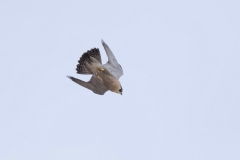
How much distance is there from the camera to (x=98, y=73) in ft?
52.3

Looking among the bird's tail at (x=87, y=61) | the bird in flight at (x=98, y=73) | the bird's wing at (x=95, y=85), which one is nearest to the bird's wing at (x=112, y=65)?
the bird in flight at (x=98, y=73)

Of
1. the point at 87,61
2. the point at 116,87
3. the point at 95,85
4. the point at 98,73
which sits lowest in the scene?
the point at 116,87

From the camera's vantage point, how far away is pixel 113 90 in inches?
621

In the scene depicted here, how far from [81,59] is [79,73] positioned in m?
0.45

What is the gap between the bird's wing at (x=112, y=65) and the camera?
16422 millimetres

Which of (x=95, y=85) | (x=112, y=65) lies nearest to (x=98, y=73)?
(x=95, y=85)

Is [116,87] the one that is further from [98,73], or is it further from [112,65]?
[112,65]

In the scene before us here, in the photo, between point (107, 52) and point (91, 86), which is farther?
point (107, 52)

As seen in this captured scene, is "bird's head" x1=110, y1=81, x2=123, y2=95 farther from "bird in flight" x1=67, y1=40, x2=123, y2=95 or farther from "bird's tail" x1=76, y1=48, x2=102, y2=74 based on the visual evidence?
"bird's tail" x1=76, y1=48, x2=102, y2=74

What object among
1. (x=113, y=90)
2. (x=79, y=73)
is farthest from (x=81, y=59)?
(x=113, y=90)

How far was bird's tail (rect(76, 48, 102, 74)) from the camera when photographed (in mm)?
16188

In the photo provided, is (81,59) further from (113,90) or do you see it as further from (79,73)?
(113,90)

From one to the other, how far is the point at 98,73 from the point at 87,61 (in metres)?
0.62

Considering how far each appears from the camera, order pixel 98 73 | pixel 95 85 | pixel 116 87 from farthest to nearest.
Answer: pixel 95 85 < pixel 98 73 < pixel 116 87
